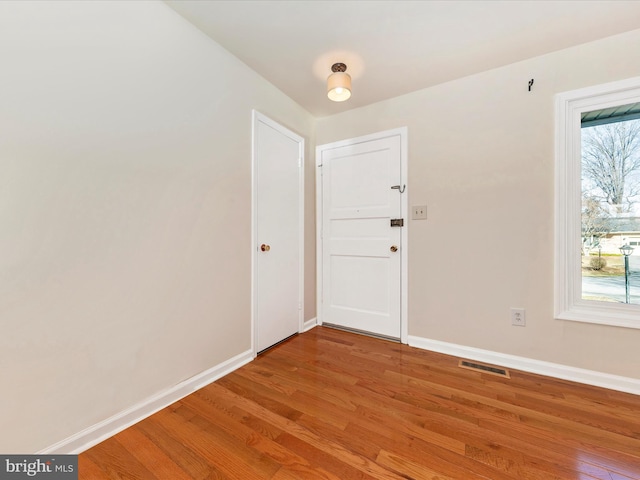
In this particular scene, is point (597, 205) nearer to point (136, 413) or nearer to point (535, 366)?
point (535, 366)

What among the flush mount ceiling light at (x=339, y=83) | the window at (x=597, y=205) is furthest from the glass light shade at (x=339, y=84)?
the window at (x=597, y=205)

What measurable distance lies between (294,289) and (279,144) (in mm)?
1466

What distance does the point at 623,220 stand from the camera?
6.05 feet

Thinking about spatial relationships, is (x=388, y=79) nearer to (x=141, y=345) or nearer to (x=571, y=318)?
(x=571, y=318)

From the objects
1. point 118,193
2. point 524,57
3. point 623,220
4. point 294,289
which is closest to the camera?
point 118,193

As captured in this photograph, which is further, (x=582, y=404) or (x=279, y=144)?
(x=279, y=144)

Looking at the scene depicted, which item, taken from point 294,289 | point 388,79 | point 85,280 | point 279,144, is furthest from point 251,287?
point 388,79

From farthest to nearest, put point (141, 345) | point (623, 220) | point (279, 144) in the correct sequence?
point (279, 144)
point (623, 220)
point (141, 345)

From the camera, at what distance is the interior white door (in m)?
2.56

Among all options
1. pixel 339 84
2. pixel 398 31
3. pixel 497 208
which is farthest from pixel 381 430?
pixel 398 31

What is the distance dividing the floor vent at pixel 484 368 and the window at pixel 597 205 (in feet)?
1.95

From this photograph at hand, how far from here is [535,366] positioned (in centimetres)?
199

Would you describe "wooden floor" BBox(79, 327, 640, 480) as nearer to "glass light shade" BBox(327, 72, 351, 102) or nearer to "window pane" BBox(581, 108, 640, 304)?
"window pane" BBox(581, 108, 640, 304)

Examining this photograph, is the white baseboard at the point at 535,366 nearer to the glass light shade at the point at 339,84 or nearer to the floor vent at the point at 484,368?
the floor vent at the point at 484,368
